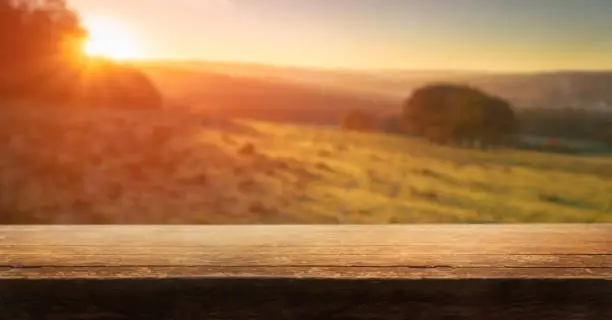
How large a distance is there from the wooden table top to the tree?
31 cm

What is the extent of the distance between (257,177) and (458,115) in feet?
1.50

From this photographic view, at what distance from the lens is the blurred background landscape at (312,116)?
1.58 meters

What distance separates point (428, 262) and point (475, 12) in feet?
2.46

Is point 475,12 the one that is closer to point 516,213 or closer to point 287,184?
point 516,213

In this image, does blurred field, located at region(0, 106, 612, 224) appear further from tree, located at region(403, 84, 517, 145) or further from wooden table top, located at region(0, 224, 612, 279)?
wooden table top, located at region(0, 224, 612, 279)

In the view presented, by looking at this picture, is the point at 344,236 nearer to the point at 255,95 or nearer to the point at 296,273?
the point at 296,273

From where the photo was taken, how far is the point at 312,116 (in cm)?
161

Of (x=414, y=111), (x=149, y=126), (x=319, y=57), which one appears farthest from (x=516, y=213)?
(x=149, y=126)

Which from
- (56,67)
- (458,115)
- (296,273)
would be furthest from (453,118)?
(56,67)

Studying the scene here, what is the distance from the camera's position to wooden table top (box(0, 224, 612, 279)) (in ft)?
3.27

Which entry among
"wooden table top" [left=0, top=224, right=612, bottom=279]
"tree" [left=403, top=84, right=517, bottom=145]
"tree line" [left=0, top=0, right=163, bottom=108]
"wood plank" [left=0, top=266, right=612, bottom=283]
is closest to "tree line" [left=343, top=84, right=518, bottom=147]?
"tree" [left=403, top=84, right=517, bottom=145]

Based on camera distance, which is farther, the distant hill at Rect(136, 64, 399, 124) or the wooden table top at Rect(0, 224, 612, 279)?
the distant hill at Rect(136, 64, 399, 124)

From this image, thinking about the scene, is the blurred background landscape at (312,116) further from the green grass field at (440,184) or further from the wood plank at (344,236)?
the wood plank at (344,236)
